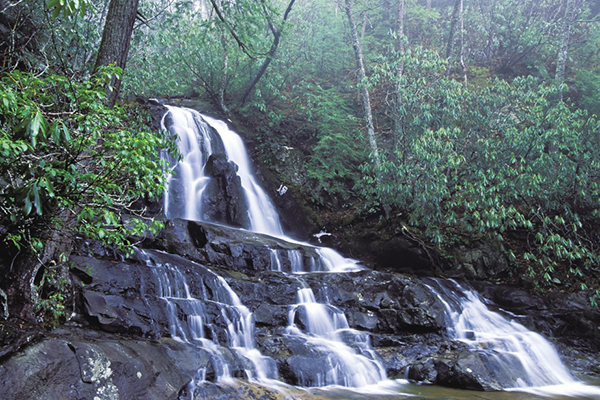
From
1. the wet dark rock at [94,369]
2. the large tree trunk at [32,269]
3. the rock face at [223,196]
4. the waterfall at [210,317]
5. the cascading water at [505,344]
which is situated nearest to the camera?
the wet dark rock at [94,369]

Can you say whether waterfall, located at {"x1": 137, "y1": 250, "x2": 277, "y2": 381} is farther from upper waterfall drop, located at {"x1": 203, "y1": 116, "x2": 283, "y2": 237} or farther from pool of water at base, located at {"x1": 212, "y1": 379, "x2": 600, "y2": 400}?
upper waterfall drop, located at {"x1": 203, "y1": 116, "x2": 283, "y2": 237}

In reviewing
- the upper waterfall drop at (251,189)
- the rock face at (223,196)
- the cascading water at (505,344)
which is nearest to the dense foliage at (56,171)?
the cascading water at (505,344)

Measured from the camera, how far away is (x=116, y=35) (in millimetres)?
5656

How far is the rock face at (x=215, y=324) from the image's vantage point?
431 cm

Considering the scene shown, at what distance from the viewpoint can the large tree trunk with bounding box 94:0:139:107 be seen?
18.3 ft

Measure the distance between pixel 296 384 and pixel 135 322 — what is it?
2748 mm

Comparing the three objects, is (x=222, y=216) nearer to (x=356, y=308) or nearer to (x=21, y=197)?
(x=356, y=308)

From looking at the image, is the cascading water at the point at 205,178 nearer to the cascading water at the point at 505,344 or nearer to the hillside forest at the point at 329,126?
the hillside forest at the point at 329,126

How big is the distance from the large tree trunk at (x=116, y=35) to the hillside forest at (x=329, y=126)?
0.02m

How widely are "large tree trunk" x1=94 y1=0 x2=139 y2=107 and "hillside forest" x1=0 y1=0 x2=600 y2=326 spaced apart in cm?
2

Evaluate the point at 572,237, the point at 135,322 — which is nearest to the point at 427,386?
the point at 135,322

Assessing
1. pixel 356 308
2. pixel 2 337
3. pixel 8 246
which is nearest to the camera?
pixel 2 337

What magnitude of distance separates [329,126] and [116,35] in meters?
11.1

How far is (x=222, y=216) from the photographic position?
1259 centimetres
